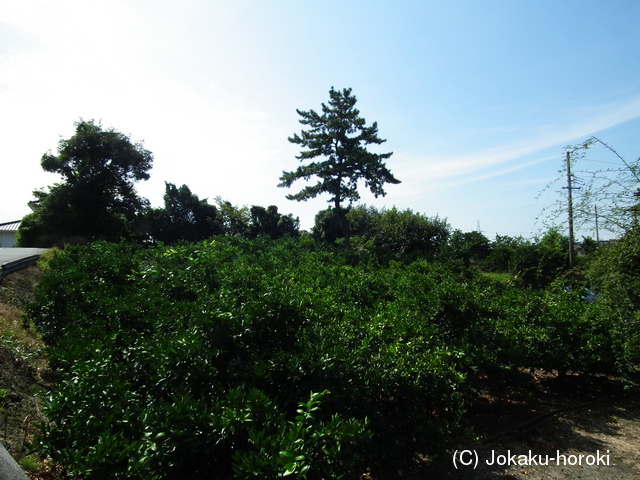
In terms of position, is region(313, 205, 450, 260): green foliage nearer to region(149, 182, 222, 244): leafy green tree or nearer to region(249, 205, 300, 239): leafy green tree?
region(249, 205, 300, 239): leafy green tree

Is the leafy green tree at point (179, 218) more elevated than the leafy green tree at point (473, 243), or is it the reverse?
the leafy green tree at point (179, 218)

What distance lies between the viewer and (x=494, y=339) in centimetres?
538

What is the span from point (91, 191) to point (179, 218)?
4842 mm

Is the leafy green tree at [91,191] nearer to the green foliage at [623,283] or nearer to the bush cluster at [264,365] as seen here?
the bush cluster at [264,365]

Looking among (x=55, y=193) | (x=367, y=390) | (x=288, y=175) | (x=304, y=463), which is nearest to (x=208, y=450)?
(x=304, y=463)

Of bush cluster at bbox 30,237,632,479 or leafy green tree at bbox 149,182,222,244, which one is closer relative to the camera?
bush cluster at bbox 30,237,632,479

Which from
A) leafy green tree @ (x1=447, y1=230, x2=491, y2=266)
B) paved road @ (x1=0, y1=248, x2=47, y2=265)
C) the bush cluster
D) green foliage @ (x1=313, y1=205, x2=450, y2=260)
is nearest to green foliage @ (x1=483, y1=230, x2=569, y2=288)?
leafy green tree @ (x1=447, y1=230, x2=491, y2=266)

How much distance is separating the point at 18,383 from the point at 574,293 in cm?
892

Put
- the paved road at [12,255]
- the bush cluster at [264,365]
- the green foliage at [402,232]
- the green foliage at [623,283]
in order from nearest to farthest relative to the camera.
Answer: the bush cluster at [264,365] < the green foliage at [623,283] < the paved road at [12,255] < the green foliage at [402,232]

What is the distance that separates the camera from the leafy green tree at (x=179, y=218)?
70.2ft

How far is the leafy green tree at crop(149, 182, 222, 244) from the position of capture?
70.2ft

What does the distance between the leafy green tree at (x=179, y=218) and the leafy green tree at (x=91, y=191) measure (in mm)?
1406

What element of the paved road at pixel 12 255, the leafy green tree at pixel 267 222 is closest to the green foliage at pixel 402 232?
the leafy green tree at pixel 267 222

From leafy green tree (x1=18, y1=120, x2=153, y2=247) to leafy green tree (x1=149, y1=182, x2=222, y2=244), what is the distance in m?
1.41
